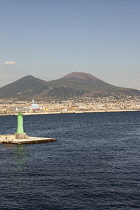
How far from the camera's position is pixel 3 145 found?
3086 inches

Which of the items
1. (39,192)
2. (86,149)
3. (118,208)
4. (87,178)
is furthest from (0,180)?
(86,149)

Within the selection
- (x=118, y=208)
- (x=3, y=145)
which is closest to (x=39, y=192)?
(x=118, y=208)

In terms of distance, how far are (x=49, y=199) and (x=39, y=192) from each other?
2.85 m

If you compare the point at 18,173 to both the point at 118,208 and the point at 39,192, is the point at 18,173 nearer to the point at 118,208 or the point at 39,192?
the point at 39,192

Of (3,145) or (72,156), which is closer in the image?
(72,156)

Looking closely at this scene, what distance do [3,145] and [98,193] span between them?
42920mm

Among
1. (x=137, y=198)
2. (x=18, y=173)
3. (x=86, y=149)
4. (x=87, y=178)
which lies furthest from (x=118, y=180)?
(x=86, y=149)

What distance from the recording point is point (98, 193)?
3953 cm

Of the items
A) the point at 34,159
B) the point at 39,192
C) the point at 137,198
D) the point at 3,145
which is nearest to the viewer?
the point at 137,198

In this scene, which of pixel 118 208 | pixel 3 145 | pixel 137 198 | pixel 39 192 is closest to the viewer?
pixel 118 208

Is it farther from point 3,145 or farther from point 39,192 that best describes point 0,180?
point 3,145

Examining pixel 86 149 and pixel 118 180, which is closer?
pixel 118 180

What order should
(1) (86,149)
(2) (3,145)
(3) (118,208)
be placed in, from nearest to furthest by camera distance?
1. (3) (118,208)
2. (1) (86,149)
3. (2) (3,145)

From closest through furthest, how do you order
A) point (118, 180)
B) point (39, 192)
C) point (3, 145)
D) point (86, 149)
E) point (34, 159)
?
point (39, 192) < point (118, 180) < point (34, 159) < point (86, 149) < point (3, 145)
